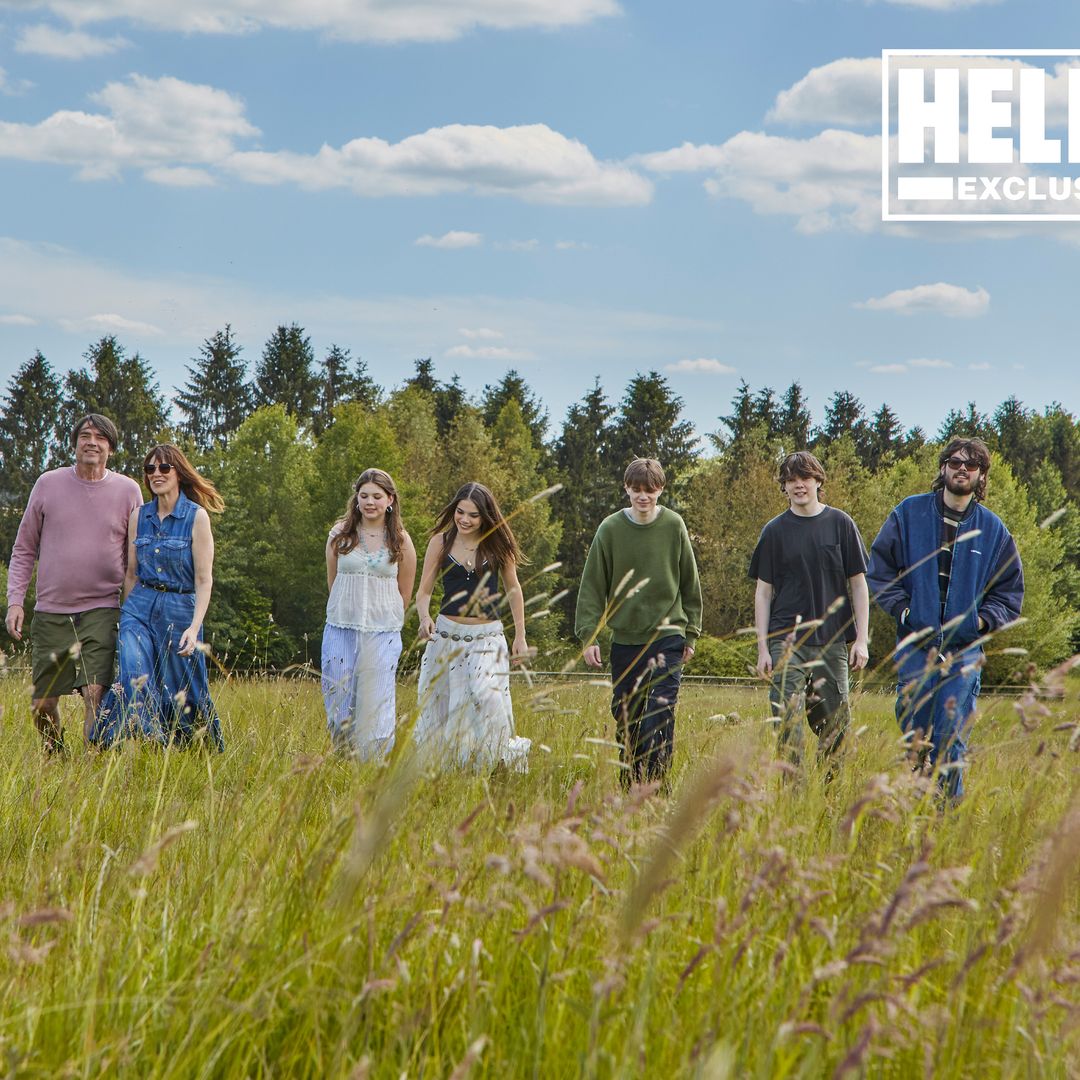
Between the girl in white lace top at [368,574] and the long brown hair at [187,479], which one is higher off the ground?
the long brown hair at [187,479]

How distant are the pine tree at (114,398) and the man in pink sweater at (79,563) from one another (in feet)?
194

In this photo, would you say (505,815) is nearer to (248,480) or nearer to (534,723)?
(534,723)

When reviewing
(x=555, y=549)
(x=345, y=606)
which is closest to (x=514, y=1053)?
(x=345, y=606)

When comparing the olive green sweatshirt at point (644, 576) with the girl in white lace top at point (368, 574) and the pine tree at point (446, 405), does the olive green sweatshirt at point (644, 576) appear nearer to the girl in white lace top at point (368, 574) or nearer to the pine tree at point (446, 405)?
the girl in white lace top at point (368, 574)

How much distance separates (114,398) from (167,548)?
62.4 metres

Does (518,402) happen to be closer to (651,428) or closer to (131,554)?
(651,428)

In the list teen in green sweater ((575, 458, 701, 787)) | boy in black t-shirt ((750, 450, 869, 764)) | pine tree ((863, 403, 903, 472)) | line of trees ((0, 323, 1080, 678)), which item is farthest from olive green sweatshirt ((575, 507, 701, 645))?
pine tree ((863, 403, 903, 472))

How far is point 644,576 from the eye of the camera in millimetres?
7305

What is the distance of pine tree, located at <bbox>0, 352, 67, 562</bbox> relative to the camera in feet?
203

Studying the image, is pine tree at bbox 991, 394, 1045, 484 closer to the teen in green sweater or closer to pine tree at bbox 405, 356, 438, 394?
pine tree at bbox 405, 356, 438, 394

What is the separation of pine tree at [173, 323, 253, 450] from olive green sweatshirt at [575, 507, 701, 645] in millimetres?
74706

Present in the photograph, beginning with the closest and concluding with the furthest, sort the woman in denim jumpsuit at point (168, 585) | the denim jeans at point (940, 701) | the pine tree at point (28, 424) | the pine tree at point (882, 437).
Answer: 1. the denim jeans at point (940, 701)
2. the woman in denim jumpsuit at point (168, 585)
3. the pine tree at point (28, 424)
4. the pine tree at point (882, 437)

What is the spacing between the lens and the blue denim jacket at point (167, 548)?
7.04 metres

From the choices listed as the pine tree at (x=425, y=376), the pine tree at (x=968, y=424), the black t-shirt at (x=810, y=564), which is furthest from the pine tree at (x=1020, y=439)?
the black t-shirt at (x=810, y=564)
